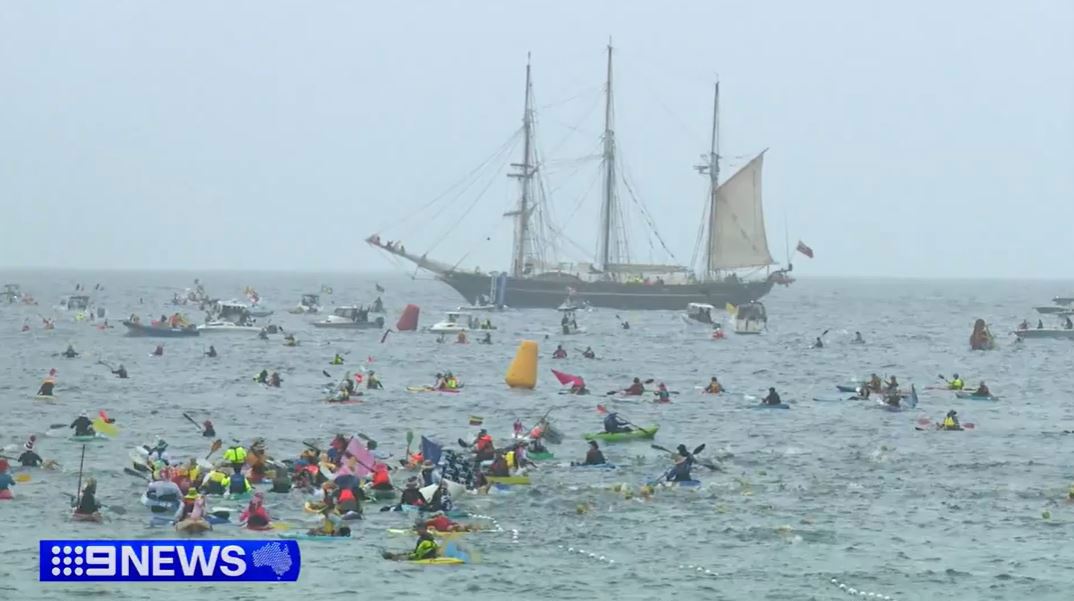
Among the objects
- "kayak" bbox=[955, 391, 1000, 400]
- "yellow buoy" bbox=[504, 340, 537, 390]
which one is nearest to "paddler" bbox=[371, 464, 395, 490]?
"yellow buoy" bbox=[504, 340, 537, 390]

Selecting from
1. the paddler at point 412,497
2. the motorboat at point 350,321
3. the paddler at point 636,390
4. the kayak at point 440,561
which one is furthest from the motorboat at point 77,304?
the kayak at point 440,561

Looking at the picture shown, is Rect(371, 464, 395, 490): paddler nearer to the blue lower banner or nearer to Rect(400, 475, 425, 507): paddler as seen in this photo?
Rect(400, 475, 425, 507): paddler

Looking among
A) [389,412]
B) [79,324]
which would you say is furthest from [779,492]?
[79,324]

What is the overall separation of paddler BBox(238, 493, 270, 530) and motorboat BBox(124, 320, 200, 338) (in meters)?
95.9

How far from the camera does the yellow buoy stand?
8950 centimetres

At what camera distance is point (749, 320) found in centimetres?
16438

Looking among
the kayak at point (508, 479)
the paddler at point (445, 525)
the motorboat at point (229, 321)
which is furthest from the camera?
the motorboat at point (229, 321)

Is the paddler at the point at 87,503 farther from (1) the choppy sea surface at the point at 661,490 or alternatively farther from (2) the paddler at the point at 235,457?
(2) the paddler at the point at 235,457

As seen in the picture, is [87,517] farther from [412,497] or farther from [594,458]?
[594,458]

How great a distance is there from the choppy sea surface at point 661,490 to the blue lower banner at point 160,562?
380 mm

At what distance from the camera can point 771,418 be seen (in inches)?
2982

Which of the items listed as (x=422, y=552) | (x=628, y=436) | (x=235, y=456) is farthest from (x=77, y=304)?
(x=422, y=552)

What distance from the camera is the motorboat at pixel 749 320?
536ft

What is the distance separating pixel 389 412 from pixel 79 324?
98672mm
